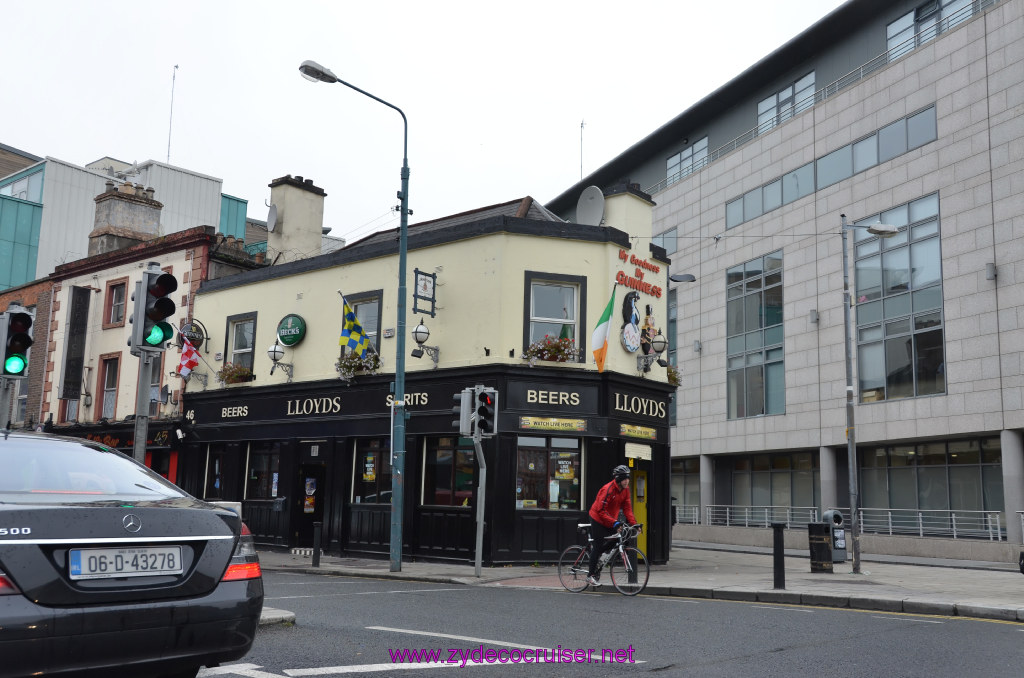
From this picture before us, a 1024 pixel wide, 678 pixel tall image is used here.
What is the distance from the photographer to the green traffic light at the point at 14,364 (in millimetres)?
10445

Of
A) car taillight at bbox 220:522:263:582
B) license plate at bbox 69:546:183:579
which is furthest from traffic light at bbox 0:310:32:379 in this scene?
license plate at bbox 69:546:183:579

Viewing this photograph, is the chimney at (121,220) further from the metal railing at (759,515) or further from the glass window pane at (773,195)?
the metal railing at (759,515)

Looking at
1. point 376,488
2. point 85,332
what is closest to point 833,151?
point 376,488

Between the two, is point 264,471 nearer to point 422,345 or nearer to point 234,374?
point 234,374

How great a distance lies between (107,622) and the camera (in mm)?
4039

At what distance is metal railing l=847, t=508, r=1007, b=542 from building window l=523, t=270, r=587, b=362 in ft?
51.5

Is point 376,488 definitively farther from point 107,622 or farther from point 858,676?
point 107,622

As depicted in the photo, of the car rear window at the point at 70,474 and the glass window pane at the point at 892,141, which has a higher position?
the glass window pane at the point at 892,141

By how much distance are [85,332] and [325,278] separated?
1119 centimetres

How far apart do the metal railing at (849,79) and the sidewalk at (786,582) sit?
18.7 meters

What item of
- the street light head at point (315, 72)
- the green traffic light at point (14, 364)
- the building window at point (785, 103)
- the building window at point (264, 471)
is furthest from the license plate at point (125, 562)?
the building window at point (785, 103)

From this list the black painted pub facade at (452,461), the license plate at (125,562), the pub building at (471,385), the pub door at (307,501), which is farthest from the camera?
the pub door at (307,501)

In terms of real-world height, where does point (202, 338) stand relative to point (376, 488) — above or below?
above

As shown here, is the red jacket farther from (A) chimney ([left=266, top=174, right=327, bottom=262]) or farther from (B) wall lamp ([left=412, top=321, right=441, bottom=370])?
(A) chimney ([left=266, top=174, right=327, bottom=262])
